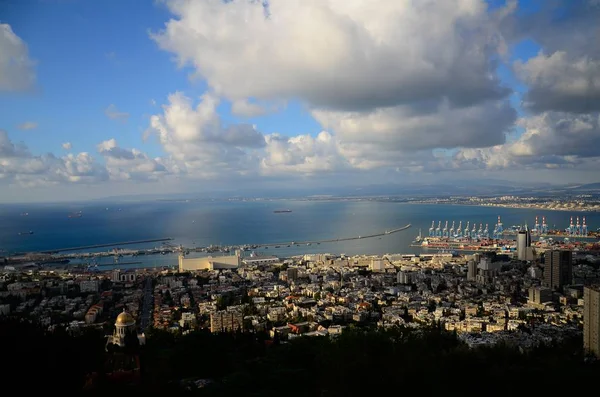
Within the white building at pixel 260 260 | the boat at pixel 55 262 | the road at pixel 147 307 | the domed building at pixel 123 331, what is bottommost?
the white building at pixel 260 260

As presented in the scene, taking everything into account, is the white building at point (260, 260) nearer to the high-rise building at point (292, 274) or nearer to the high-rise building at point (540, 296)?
the high-rise building at point (292, 274)

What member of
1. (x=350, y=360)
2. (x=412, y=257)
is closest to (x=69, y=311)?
(x=350, y=360)

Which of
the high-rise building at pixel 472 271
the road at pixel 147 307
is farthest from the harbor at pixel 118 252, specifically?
the high-rise building at pixel 472 271

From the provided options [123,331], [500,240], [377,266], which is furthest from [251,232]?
[123,331]

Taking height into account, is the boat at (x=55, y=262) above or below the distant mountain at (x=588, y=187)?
below

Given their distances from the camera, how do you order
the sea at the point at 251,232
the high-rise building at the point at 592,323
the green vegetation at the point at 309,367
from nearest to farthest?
1. the green vegetation at the point at 309,367
2. the high-rise building at the point at 592,323
3. the sea at the point at 251,232

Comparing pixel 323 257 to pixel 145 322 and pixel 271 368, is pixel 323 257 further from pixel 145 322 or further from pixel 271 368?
pixel 271 368

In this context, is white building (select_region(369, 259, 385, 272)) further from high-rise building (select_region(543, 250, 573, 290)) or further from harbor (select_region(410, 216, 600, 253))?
harbor (select_region(410, 216, 600, 253))
